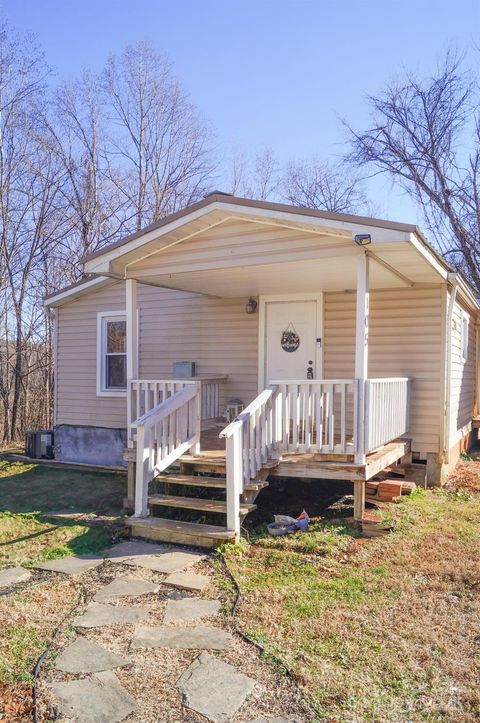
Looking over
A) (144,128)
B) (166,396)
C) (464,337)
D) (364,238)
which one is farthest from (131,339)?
(144,128)

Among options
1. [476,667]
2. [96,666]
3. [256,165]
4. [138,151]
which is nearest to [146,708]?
[96,666]

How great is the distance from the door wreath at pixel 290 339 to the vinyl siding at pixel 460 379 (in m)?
2.23

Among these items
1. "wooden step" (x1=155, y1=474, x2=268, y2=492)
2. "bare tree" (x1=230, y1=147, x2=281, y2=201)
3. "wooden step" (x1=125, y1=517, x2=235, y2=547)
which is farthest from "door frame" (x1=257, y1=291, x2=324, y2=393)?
"bare tree" (x1=230, y1=147, x2=281, y2=201)

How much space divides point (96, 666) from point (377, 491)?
4160 millimetres

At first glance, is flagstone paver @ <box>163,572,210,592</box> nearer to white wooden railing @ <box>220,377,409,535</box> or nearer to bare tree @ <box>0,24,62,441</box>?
white wooden railing @ <box>220,377,409,535</box>

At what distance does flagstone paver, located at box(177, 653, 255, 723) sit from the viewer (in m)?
2.64

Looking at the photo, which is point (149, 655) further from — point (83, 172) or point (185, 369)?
point (83, 172)

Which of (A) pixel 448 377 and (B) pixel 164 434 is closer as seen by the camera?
(B) pixel 164 434

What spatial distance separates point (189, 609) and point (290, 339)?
16.8 ft

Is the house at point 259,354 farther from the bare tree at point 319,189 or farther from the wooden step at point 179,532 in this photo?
the bare tree at point 319,189

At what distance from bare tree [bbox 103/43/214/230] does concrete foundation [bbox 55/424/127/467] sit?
31.3 feet

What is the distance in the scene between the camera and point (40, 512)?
666 centimetres

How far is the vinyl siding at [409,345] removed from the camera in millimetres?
7527

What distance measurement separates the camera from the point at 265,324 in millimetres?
8531
